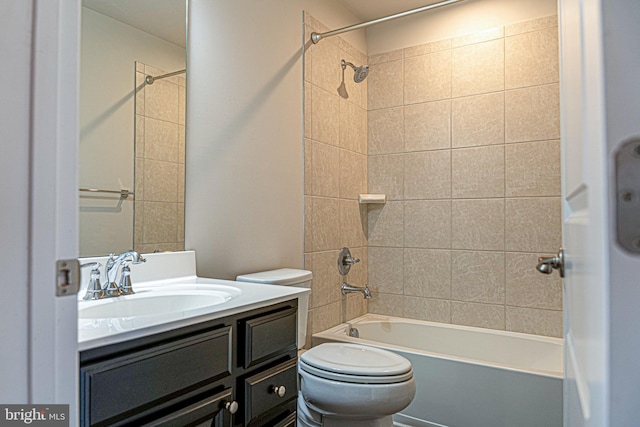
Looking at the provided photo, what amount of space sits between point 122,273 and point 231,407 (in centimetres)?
57

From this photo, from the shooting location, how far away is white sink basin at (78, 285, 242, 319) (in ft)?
3.97

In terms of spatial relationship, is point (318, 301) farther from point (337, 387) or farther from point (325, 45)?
point (325, 45)

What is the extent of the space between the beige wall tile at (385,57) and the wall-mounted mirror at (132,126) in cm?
169

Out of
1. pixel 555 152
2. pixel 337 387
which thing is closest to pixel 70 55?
pixel 337 387

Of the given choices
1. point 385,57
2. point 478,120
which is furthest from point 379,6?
point 478,120

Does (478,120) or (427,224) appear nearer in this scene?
(478,120)

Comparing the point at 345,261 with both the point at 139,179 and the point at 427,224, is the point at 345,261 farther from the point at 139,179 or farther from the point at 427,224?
the point at 139,179

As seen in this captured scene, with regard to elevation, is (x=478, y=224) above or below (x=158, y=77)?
below

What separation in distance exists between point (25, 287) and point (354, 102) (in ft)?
8.52

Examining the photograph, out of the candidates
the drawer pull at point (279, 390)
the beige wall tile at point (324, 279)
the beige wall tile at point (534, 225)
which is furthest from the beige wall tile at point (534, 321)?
the drawer pull at point (279, 390)

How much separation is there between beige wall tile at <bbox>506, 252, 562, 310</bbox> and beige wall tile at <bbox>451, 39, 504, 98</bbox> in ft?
3.56

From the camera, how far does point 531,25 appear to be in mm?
2496

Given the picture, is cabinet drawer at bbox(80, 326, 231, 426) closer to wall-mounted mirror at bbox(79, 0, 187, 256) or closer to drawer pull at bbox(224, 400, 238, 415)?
drawer pull at bbox(224, 400, 238, 415)

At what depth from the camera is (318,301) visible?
97.4 inches
